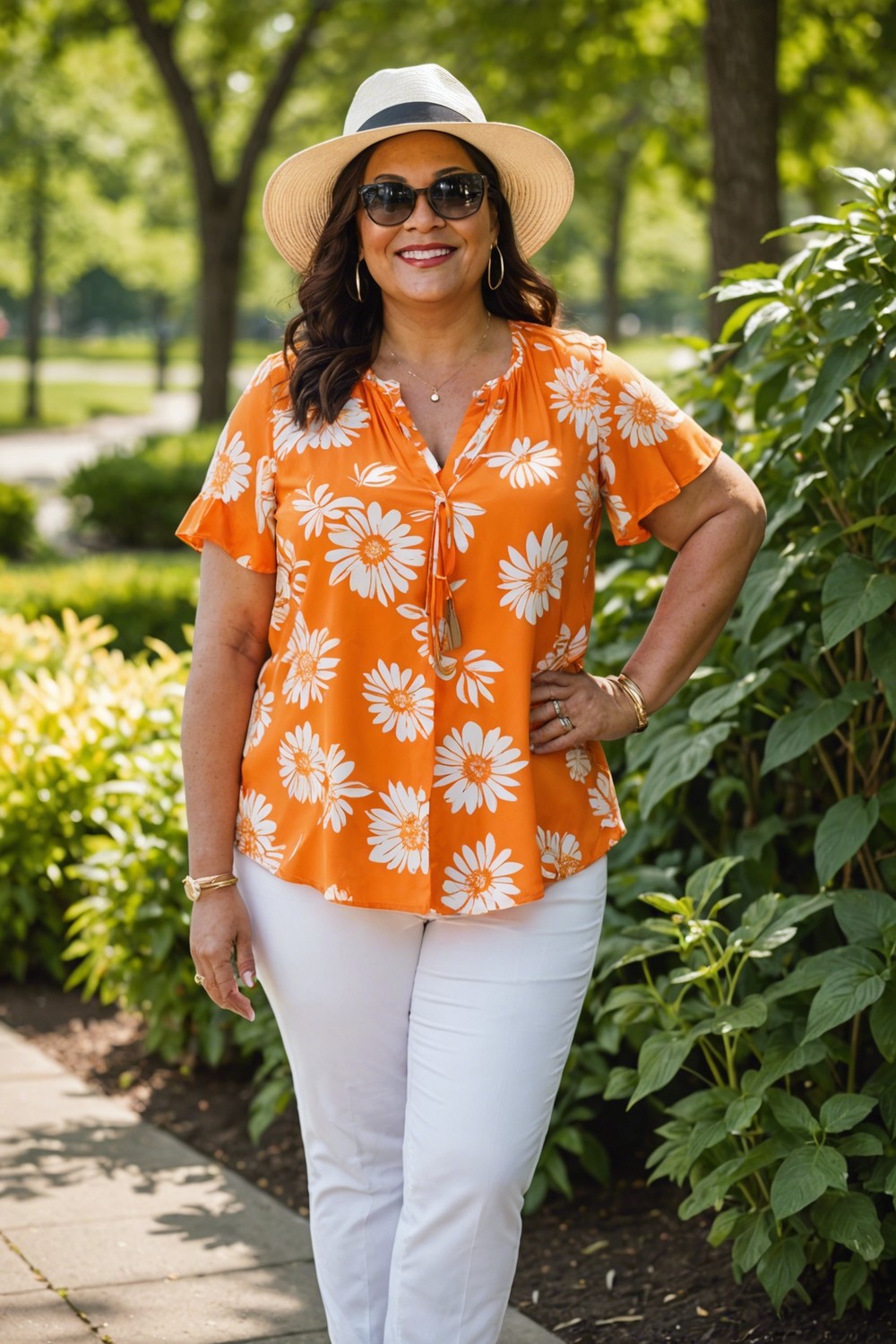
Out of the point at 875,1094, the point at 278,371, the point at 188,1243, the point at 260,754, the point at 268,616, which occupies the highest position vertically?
the point at 278,371

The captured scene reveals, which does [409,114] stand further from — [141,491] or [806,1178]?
[141,491]

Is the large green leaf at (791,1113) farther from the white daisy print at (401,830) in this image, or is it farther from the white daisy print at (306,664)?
the white daisy print at (306,664)

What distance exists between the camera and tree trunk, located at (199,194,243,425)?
55.2ft

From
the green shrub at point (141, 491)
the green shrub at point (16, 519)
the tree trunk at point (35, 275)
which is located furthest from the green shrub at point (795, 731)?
the tree trunk at point (35, 275)

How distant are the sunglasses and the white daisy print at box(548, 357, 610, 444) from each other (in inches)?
11.6

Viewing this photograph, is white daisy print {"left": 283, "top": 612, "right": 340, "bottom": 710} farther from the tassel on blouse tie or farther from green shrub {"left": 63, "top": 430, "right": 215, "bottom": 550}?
green shrub {"left": 63, "top": 430, "right": 215, "bottom": 550}

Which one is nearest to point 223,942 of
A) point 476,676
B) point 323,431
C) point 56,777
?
point 476,676

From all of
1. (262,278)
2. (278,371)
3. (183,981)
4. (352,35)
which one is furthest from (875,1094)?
(262,278)

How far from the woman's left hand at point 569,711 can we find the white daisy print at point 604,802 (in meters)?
0.08

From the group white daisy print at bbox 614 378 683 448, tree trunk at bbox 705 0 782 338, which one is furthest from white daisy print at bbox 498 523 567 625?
tree trunk at bbox 705 0 782 338

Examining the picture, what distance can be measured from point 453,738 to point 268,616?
1.28 ft

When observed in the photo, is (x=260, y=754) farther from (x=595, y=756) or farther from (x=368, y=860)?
(x=595, y=756)

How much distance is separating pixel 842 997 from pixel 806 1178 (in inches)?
11.9

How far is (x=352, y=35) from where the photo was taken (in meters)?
17.3
